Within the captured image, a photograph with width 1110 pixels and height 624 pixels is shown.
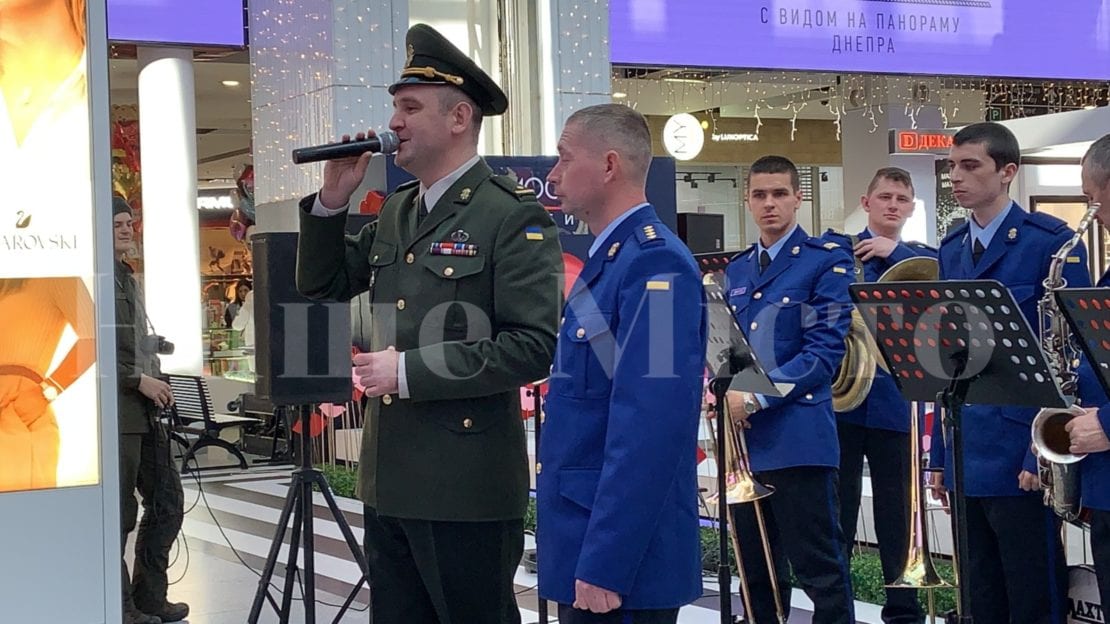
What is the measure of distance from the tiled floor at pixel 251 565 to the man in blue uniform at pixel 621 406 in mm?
2700

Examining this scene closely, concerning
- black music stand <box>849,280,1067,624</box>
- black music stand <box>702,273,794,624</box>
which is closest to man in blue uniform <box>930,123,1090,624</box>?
black music stand <box>849,280,1067,624</box>

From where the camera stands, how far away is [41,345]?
3.45 metres

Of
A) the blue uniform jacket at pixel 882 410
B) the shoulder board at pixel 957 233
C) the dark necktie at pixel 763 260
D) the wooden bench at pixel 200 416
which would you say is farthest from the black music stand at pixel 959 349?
the wooden bench at pixel 200 416

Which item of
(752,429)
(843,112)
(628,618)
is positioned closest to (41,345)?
(628,618)

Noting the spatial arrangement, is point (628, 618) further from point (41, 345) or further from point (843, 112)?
point (843, 112)

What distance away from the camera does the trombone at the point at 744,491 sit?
4.29 m

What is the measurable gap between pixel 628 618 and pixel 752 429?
6.00 feet

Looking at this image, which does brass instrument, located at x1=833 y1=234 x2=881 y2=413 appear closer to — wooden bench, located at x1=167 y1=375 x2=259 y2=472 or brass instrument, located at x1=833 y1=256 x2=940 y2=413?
brass instrument, located at x1=833 y1=256 x2=940 y2=413

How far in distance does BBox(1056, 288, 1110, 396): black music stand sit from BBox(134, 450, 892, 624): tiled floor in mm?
2461

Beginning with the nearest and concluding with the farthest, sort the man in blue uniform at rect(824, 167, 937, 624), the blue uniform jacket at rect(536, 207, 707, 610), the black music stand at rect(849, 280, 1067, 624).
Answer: the blue uniform jacket at rect(536, 207, 707, 610) → the black music stand at rect(849, 280, 1067, 624) → the man in blue uniform at rect(824, 167, 937, 624)

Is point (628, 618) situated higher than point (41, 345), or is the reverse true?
point (41, 345)

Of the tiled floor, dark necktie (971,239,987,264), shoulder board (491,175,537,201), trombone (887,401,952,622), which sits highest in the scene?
shoulder board (491,175,537,201)

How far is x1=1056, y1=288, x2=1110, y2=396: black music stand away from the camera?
296cm

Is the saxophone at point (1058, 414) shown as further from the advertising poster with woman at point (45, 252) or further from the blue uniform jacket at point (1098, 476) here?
the advertising poster with woman at point (45, 252)
